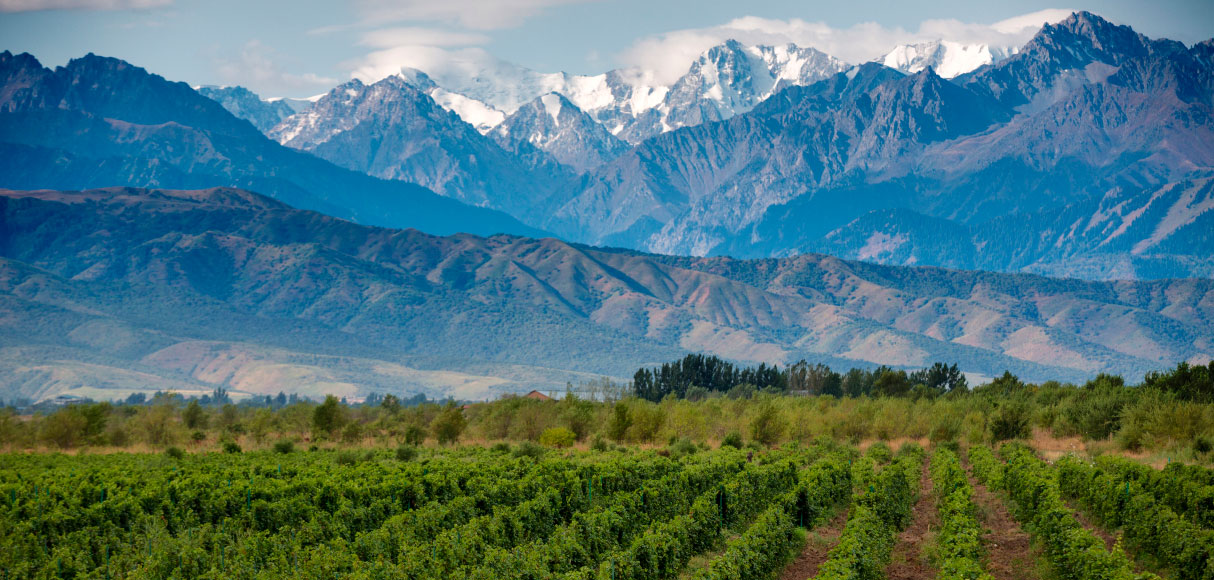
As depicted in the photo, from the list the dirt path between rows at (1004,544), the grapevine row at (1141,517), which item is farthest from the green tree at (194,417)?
the grapevine row at (1141,517)

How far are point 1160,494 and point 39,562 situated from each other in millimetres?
32095

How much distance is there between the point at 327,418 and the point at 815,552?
49286mm

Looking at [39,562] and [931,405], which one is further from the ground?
[931,405]

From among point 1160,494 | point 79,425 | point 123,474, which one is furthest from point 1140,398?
point 79,425

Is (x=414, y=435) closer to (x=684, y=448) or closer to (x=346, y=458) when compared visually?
(x=346, y=458)

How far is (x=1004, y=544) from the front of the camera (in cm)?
3388

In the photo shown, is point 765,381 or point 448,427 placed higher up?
point 765,381

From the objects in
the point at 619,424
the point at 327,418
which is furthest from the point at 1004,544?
the point at 327,418

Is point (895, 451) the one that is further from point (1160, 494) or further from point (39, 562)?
point (39, 562)

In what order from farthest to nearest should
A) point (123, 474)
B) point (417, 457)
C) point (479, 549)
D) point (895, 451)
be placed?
point (895, 451) → point (417, 457) → point (123, 474) → point (479, 549)

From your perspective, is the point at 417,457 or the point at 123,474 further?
the point at 417,457

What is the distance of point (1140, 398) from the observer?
6419cm

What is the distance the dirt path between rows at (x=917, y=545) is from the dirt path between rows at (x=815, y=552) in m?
1.88

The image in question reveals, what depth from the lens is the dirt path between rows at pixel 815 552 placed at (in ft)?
99.7
